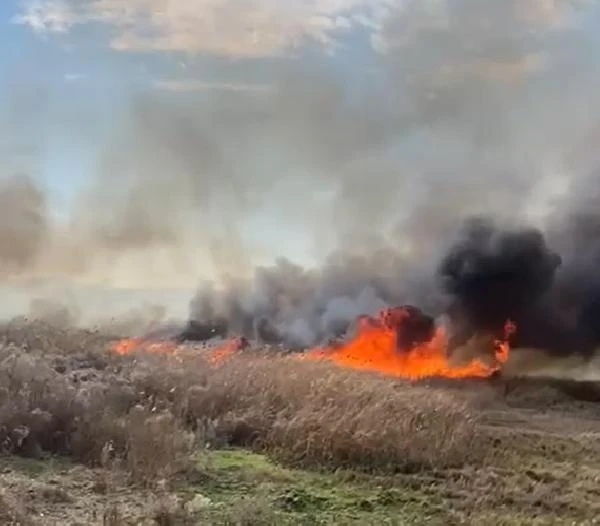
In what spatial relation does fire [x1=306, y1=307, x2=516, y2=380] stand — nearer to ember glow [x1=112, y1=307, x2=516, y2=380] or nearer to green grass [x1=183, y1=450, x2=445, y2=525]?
ember glow [x1=112, y1=307, x2=516, y2=380]

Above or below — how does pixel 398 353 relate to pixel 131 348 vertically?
below

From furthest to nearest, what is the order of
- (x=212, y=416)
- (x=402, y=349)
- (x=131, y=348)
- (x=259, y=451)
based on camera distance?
1. (x=402, y=349)
2. (x=131, y=348)
3. (x=212, y=416)
4. (x=259, y=451)

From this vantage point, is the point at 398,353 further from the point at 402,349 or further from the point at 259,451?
the point at 259,451

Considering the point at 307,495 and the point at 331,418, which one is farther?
the point at 331,418

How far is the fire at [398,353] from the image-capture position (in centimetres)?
1929

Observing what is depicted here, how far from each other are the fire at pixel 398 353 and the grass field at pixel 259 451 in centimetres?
551

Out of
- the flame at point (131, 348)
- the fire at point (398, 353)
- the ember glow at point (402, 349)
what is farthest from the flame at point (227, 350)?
the fire at point (398, 353)

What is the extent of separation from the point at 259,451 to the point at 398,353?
10822mm

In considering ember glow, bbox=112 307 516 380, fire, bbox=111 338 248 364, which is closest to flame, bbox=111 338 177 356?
fire, bbox=111 338 248 364

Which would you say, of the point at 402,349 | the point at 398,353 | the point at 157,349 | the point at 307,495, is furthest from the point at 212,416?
the point at 402,349

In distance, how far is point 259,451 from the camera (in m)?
10.3

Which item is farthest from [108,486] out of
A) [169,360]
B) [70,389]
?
[169,360]

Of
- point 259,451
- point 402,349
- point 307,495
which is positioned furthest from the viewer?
point 402,349

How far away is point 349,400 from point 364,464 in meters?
1.68
